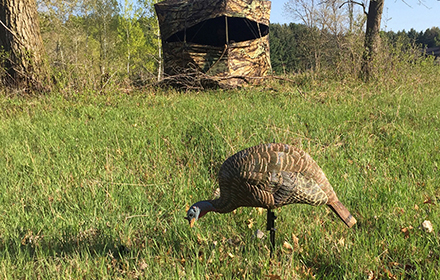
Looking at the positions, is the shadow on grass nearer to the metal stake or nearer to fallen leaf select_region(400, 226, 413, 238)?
the metal stake

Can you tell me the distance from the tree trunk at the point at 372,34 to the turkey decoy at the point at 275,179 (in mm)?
6967

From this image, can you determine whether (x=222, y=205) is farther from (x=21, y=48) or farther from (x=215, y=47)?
(x=21, y=48)

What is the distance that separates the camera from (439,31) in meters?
49.0

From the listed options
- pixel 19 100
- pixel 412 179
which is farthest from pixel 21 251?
pixel 19 100

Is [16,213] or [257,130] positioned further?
[257,130]

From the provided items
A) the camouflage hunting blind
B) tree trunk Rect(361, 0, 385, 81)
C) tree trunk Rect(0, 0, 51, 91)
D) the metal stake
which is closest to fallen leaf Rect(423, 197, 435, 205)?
the metal stake

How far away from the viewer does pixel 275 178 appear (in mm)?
1906

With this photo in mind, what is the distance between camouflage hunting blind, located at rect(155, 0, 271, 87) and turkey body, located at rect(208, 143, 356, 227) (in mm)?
6134

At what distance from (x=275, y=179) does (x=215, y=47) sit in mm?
7135

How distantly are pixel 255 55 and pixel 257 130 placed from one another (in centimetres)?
500

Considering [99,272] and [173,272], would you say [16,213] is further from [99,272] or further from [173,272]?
[173,272]

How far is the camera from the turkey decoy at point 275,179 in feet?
6.27

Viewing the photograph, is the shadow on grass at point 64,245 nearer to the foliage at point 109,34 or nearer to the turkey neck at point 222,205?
the turkey neck at point 222,205

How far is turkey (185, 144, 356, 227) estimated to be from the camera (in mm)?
1910
